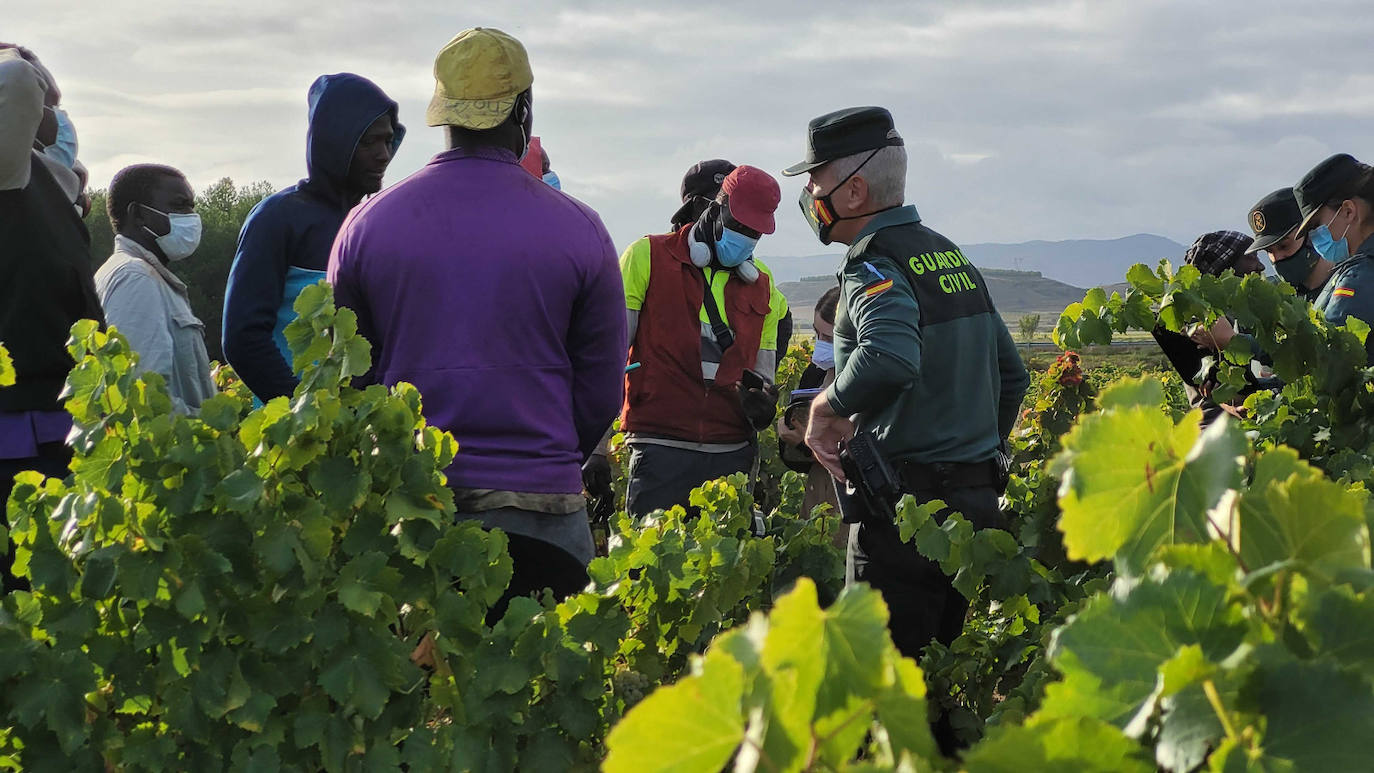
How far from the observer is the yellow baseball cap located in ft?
9.49

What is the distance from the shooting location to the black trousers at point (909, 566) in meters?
3.91

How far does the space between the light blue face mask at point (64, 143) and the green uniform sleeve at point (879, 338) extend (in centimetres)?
266

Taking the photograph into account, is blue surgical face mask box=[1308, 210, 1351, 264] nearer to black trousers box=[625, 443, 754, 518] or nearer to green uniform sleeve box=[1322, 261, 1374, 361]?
green uniform sleeve box=[1322, 261, 1374, 361]

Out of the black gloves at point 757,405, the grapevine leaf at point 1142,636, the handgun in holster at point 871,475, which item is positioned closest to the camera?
the grapevine leaf at point 1142,636

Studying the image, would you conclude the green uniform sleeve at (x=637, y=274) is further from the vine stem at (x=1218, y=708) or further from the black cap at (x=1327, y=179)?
the vine stem at (x=1218, y=708)

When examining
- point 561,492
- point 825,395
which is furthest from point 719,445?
point 561,492

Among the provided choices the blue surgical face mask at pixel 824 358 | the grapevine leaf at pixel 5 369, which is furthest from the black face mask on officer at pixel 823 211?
the blue surgical face mask at pixel 824 358

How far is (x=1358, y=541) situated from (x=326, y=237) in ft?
10.5

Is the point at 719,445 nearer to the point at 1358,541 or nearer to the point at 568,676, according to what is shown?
the point at 568,676

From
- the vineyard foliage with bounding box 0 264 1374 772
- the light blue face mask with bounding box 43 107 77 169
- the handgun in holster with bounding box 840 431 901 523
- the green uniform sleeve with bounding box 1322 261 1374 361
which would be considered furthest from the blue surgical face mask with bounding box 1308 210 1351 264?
the light blue face mask with bounding box 43 107 77 169

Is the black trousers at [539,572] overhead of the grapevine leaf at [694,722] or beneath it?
beneath

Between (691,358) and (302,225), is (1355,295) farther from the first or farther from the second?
(302,225)

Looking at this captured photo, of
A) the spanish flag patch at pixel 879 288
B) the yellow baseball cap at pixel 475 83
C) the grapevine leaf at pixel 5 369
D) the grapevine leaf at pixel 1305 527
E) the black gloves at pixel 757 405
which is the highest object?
the yellow baseball cap at pixel 475 83

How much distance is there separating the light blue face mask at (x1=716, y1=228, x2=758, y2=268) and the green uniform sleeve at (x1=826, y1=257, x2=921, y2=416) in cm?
157
